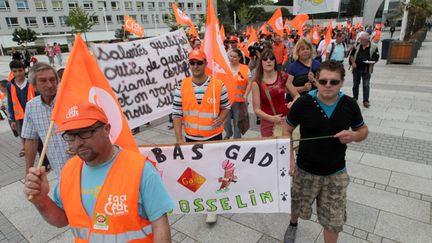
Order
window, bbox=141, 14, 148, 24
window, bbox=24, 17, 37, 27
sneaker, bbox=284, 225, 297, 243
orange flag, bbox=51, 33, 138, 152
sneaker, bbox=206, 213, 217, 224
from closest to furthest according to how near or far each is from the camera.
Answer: orange flag, bbox=51, 33, 138, 152 < sneaker, bbox=284, 225, 297, 243 < sneaker, bbox=206, 213, 217, 224 < window, bbox=24, 17, 37, 27 < window, bbox=141, 14, 148, 24

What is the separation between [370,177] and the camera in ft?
14.4

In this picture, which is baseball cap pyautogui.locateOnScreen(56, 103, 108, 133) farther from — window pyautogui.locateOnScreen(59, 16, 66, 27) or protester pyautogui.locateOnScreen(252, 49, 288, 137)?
window pyautogui.locateOnScreen(59, 16, 66, 27)

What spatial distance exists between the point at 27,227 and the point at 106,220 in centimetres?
295

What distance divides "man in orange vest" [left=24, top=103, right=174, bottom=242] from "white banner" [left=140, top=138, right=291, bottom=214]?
114 cm

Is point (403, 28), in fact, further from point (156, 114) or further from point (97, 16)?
point (97, 16)

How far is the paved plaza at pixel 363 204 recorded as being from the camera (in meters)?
3.25

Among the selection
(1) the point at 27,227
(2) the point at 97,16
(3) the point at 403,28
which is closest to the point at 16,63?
(1) the point at 27,227

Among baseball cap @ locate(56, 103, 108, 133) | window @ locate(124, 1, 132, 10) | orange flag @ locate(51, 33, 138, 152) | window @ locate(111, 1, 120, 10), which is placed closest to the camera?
baseball cap @ locate(56, 103, 108, 133)

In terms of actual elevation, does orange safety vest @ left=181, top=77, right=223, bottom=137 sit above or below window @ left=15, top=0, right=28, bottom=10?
below

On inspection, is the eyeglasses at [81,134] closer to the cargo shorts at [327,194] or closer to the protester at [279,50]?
the cargo shorts at [327,194]

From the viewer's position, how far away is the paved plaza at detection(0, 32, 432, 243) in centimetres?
325

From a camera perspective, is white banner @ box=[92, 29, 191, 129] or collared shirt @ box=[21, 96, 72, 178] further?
white banner @ box=[92, 29, 191, 129]

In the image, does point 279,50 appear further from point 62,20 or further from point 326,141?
point 62,20

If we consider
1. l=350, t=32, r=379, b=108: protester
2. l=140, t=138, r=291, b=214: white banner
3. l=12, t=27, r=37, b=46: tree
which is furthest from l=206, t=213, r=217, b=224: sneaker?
l=12, t=27, r=37, b=46: tree
